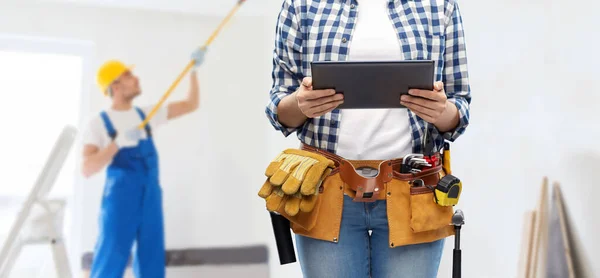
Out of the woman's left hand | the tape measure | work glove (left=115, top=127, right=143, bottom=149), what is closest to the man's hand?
the woman's left hand

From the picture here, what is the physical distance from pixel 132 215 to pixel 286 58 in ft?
5.03

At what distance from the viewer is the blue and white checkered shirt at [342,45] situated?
3.13 feet

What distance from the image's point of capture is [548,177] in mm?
1565

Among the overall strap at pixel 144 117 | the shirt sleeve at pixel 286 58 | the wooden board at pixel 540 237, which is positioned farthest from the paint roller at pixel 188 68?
the wooden board at pixel 540 237

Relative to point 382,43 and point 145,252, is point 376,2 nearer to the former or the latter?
point 382,43

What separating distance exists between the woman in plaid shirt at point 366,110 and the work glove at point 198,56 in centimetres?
151

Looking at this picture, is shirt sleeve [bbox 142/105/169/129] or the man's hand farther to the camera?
shirt sleeve [bbox 142/105/169/129]

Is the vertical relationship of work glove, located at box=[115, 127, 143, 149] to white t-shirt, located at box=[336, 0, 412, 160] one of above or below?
below

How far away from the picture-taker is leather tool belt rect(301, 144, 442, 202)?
893 mm

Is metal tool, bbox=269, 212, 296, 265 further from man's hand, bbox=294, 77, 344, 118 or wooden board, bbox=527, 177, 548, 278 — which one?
wooden board, bbox=527, 177, 548, 278

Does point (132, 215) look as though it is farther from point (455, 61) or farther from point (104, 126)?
point (455, 61)

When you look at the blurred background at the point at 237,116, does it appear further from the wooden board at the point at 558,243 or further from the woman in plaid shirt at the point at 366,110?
the woman in plaid shirt at the point at 366,110

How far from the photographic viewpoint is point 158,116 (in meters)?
2.38

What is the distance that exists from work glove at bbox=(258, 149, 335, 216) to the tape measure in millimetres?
188
